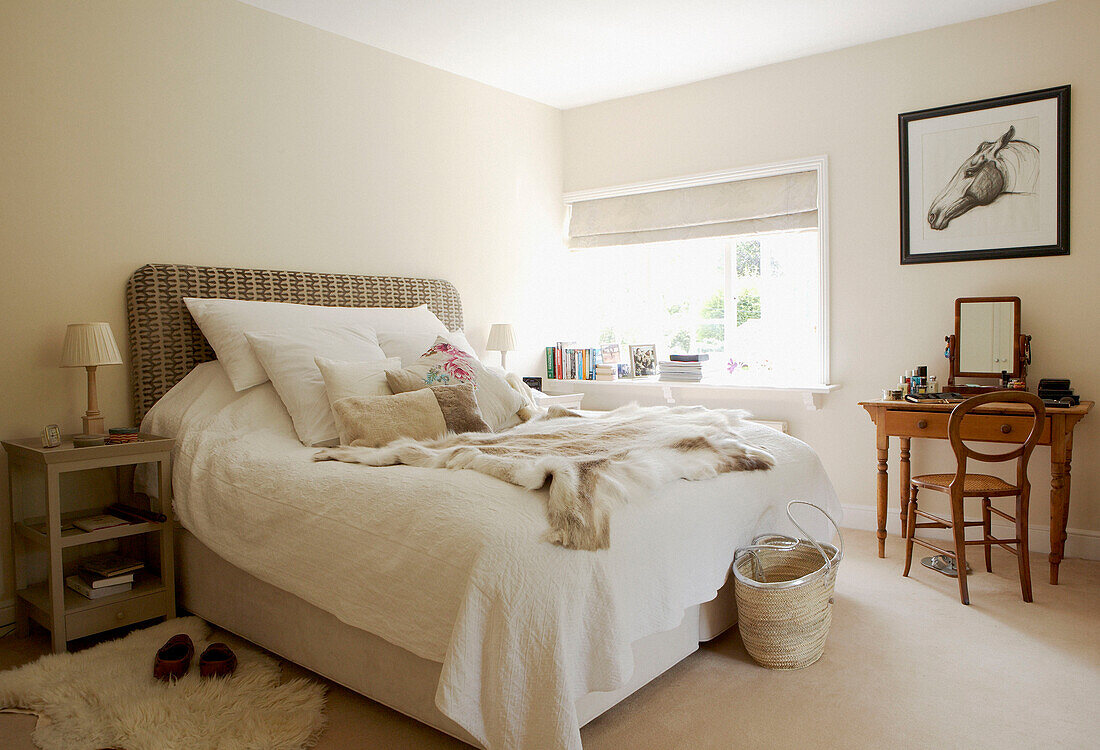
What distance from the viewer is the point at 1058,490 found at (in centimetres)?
314

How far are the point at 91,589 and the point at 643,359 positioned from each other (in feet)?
10.6

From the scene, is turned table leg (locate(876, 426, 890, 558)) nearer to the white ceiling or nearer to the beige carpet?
the beige carpet

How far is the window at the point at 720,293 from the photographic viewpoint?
4.30 meters

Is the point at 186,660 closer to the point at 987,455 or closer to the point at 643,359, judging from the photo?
the point at 987,455

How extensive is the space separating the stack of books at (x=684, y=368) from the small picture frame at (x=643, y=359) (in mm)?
210

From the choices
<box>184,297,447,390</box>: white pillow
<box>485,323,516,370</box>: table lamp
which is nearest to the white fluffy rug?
<box>184,297,447,390</box>: white pillow

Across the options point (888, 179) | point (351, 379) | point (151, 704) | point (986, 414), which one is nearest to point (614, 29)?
point (888, 179)

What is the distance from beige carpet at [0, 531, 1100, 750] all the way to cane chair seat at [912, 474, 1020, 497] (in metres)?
0.41

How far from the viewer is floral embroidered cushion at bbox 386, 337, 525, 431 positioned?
9.53ft

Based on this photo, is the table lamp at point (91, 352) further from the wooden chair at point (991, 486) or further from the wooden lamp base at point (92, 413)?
the wooden chair at point (991, 486)

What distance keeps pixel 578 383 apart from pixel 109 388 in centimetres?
272

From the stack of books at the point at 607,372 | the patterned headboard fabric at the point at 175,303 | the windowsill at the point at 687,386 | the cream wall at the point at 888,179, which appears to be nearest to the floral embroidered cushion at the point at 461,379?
the patterned headboard fabric at the point at 175,303

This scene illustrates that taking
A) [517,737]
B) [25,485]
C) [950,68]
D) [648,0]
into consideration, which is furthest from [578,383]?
[517,737]

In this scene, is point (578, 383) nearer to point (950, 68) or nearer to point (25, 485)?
point (950, 68)
